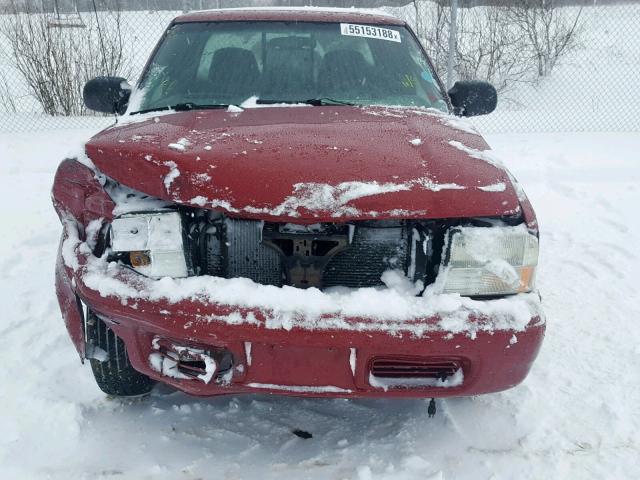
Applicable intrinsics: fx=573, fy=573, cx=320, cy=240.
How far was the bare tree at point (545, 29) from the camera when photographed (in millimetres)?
10531

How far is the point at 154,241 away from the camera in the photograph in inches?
73.0

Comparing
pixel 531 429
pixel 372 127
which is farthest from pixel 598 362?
pixel 372 127

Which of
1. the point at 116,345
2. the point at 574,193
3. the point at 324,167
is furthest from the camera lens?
the point at 574,193

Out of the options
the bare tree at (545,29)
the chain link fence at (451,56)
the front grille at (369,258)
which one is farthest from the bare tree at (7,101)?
the bare tree at (545,29)

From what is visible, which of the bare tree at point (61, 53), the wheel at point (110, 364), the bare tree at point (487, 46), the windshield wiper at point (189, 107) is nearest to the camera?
the wheel at point (110, 364)

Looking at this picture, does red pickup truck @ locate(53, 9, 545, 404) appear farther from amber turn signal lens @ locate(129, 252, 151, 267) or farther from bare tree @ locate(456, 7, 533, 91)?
bare tree @ locate(456, 7, 533, 91)

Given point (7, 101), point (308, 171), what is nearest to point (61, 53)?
point (7, 101)

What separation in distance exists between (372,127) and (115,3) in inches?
299

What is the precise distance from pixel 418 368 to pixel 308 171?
0.72 meters

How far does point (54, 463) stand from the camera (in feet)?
6.43

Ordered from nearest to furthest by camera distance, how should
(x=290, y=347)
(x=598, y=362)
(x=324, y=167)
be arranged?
(x=290, y=347), (x=324, y=167), (x=598, y=362)

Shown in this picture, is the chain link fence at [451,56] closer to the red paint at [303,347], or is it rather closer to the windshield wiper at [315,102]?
the windshield wiper at [315,102]

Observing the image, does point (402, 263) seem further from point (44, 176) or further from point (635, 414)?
point (44, 176)

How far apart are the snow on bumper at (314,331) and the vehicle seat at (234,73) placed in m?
1.27
